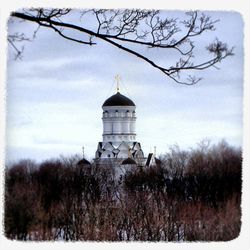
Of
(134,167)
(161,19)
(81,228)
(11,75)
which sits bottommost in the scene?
(81,228)

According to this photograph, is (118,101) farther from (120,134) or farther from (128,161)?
(128,161)

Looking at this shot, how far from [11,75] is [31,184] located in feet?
1.64

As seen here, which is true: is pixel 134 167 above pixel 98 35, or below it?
below

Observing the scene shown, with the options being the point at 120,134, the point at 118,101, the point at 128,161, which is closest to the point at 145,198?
the point at 128,161

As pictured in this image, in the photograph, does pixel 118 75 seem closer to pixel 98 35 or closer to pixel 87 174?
pixel 98 35

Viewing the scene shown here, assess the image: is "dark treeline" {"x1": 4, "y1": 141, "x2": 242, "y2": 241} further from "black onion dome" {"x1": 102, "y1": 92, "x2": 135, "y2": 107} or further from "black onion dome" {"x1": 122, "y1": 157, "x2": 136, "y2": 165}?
"black onion dome" {"x1": 102, "y1": 92, "x2": 135, "y2": 107}

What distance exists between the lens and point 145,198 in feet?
14.8

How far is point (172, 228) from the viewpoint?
14.7 ft

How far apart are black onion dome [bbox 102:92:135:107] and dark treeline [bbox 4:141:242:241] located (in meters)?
0.29

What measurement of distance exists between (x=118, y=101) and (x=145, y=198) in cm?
47

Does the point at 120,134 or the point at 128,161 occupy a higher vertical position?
the point at 120,134

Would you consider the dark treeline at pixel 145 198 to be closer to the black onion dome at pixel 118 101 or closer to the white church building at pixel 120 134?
the white church building at pixel 120 134

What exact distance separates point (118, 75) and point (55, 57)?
0.29 meters

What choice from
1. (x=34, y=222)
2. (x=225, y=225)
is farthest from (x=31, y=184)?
(x=225, y=225)
